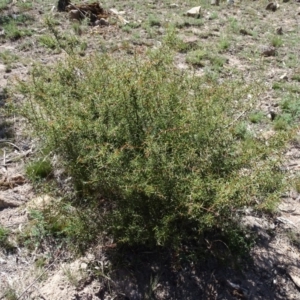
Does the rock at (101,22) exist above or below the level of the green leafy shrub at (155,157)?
below

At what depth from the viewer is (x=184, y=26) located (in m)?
7.11

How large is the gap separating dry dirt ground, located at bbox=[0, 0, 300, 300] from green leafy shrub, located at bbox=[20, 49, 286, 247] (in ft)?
0.85

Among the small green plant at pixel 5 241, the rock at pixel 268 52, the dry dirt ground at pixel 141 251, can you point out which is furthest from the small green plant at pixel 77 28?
the small green plant at pixel 5 241

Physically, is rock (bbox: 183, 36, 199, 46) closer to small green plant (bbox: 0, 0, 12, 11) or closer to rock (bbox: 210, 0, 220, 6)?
rock (bbox: 210, 0, 220, 6)

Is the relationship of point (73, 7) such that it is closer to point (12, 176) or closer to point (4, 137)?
point (4, 137)

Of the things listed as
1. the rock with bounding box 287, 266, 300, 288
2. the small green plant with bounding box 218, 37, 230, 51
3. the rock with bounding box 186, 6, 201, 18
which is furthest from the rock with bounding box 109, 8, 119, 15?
the rock with bounding box 287, 266, 300, 288

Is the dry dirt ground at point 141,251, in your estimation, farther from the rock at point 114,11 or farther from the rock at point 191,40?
the rock at point 114,11

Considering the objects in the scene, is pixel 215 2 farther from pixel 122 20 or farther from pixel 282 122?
pixel 282 122

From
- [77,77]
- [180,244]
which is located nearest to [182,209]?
[180,244]

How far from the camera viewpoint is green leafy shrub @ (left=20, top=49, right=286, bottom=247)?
256 cm

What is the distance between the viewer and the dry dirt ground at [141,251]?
2.80 m

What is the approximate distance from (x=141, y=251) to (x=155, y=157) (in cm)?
75

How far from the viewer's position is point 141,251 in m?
2.92

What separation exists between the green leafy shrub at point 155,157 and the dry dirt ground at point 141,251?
26 cm
